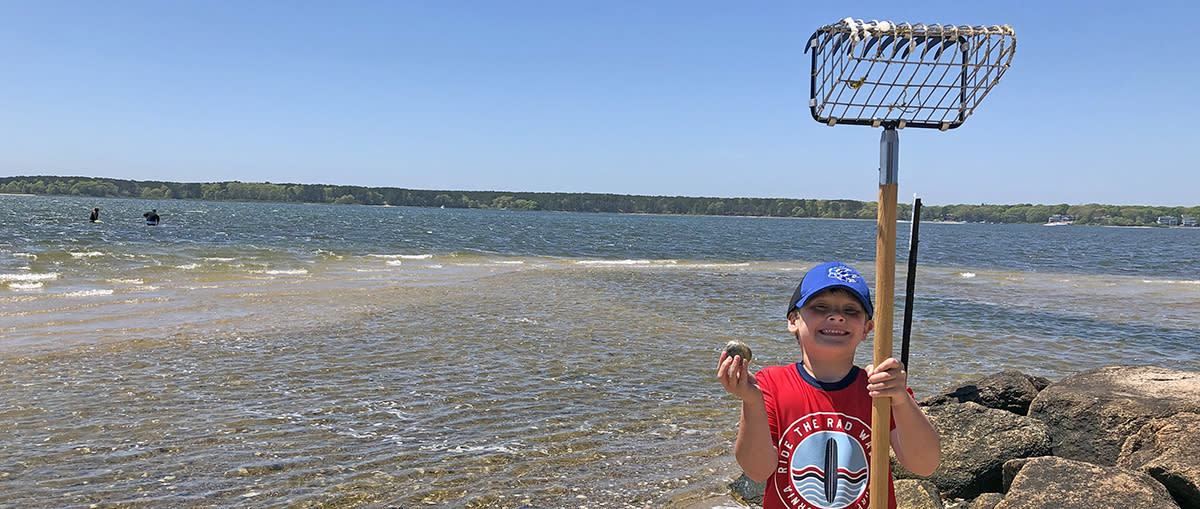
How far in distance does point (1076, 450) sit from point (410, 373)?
7.96 meters

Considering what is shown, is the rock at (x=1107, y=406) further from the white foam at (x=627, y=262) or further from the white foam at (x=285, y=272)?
the white foam at (x=627, y=262)

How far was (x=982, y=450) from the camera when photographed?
647 cm

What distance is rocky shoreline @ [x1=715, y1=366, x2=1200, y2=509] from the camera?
5125 mm

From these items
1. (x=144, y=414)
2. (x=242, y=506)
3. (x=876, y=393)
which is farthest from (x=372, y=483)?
(x=876, y=393)

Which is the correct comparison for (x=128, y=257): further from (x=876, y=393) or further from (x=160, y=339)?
(x=876, y=393)

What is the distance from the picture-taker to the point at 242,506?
610 centimetres

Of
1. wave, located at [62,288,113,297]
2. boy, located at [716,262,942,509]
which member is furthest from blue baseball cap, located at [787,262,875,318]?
wave, located at [62,288,113,297]

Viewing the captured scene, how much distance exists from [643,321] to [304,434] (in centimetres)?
1025

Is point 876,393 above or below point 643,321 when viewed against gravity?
Answer: above

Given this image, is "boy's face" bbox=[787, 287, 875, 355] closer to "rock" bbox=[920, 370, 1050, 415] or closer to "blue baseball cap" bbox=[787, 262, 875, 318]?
"blue baseball cap" bbox=[787, 262, 875, 318]

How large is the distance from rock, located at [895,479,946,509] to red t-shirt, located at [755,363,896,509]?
3472 mm

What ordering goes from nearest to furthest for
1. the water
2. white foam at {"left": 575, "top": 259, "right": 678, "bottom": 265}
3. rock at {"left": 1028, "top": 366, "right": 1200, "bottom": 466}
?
rock at {"left": 1028, "top": 366, "right": 1200, "bottom": 466} → the water → white foam at {"left": 575, "top": 259, "right": 678, "bottom": 265}

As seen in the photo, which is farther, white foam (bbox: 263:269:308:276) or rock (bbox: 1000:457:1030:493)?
white foam (bbox: 263:269:308:276)

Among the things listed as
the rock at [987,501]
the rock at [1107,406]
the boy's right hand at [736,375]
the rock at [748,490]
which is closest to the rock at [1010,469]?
the rock at [987,501]
